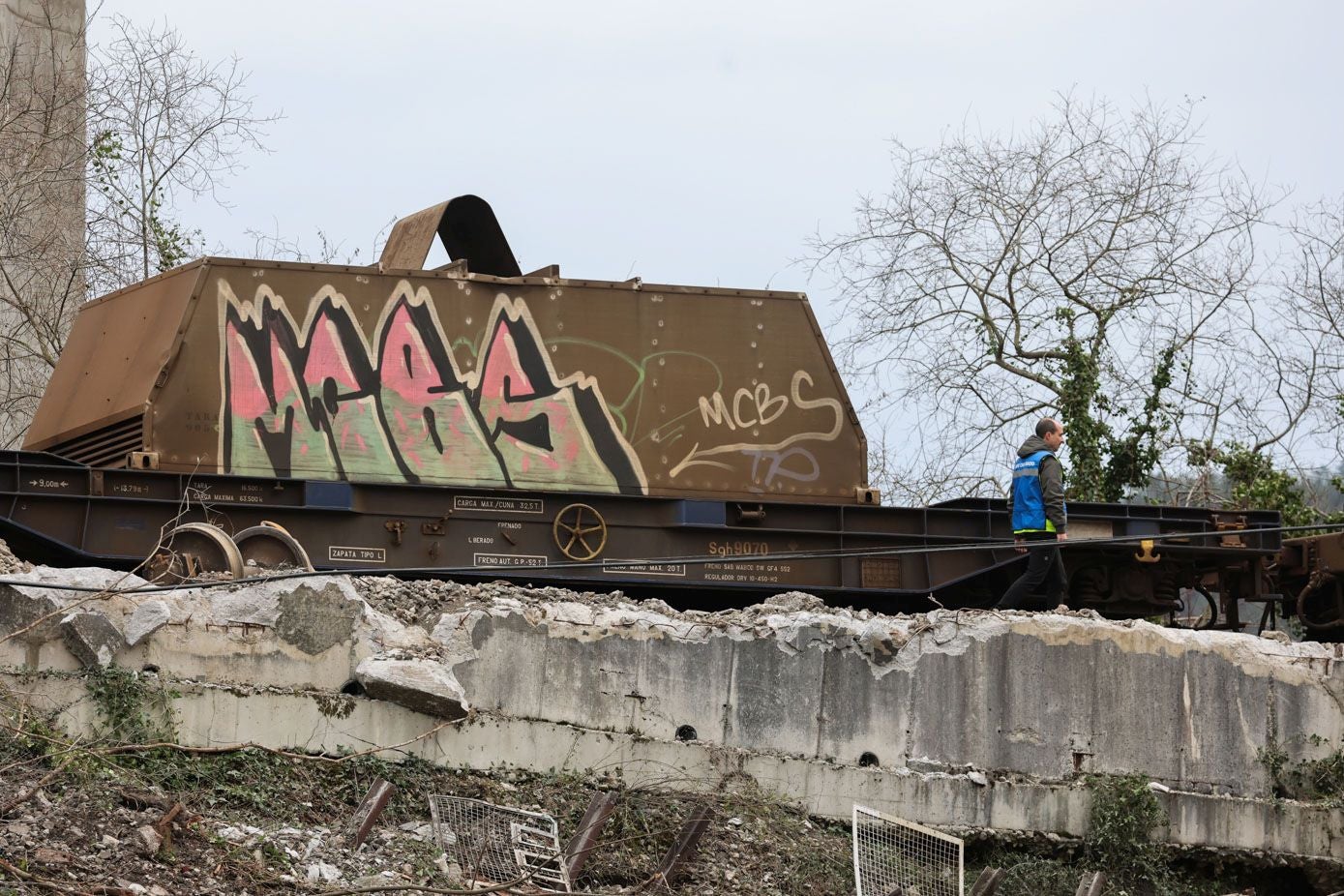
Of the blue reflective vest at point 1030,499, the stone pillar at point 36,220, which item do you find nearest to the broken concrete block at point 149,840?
the blue reflective vest at point 1030,499

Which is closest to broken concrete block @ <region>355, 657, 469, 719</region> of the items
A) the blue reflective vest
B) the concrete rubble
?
the concrete rubble

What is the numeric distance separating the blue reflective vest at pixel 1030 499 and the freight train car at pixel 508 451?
0.32 metres

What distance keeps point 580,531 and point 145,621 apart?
4579 millimetres

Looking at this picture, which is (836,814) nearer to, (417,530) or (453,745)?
(453,745)

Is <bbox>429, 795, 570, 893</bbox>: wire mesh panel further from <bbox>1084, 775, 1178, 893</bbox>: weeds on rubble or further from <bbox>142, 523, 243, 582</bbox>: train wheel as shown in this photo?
<bbox>1084, 775, 1178, 893</bbox>: weeds on rubble

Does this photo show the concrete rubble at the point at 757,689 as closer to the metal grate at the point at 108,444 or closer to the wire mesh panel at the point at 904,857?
the wire mesh panel at the point at 904,857

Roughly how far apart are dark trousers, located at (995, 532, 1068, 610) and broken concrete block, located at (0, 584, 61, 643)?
6661 mm

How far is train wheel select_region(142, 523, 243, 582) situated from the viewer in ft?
40.8

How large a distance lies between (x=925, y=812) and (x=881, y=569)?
3.72 meters

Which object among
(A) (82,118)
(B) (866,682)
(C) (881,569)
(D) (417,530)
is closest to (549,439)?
(D) (417,530)

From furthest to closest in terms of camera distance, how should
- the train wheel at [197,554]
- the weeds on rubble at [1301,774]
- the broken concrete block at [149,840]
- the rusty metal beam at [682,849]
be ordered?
the train wheel at [197,554]
the weeds on rubble at [1301,774]
the rusty metal beam at [682,849]
the broken concrete block at [149,840]

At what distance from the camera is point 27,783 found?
9.34m

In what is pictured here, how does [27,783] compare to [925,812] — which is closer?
[27,783]

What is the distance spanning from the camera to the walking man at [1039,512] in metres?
13.5
